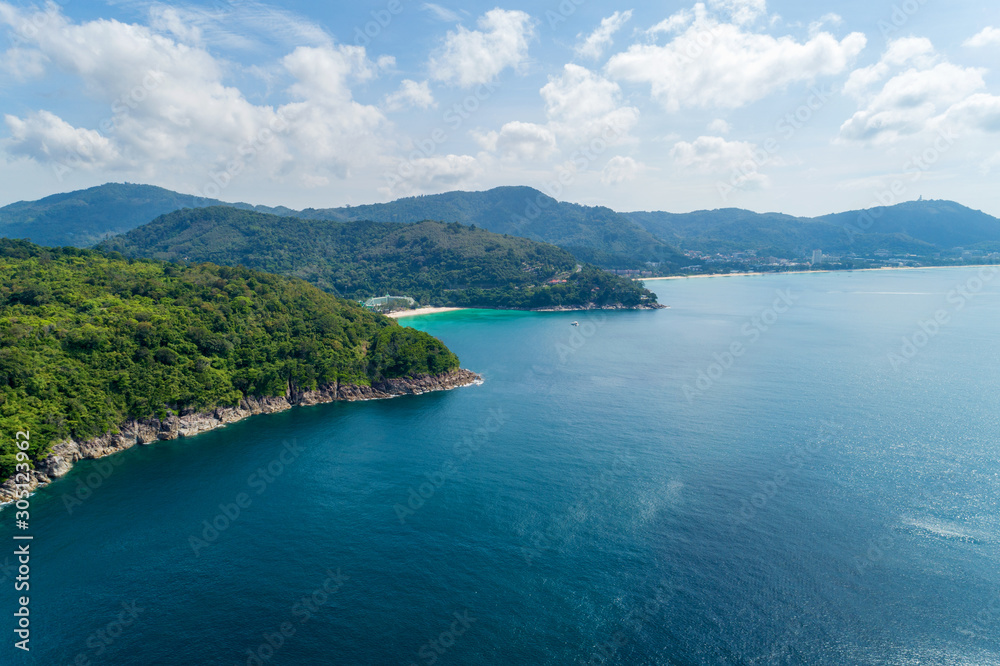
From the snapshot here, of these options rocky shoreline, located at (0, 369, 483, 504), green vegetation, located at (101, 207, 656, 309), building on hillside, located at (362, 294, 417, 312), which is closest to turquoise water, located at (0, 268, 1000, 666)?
rocky shoreline, located at (0, 369, 483, 504)

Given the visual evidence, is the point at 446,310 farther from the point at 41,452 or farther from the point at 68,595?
the point at 68,595

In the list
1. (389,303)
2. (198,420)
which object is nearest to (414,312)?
(389,303)

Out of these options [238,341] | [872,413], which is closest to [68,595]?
[238,341]

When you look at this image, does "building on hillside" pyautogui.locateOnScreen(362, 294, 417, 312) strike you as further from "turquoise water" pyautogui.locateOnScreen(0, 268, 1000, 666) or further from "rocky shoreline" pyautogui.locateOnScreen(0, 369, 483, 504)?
"turquoise water" pyautogui.locateOnScreen(0, 268, 1000, 666)

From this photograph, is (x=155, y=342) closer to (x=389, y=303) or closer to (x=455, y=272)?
(x=389, y=303)

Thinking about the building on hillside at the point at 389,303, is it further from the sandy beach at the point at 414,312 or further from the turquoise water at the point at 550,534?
the turquoise water at the point at 550,534

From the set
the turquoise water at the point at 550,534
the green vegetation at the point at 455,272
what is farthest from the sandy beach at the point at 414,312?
the turquoise water at the point at 550,534
